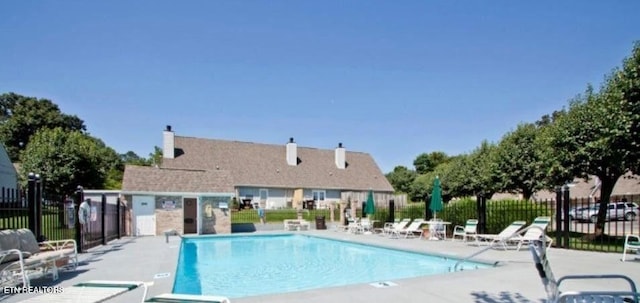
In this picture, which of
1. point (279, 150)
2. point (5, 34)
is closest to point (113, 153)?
point (279, 150)

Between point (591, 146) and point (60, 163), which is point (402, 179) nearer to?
point (60, 163)

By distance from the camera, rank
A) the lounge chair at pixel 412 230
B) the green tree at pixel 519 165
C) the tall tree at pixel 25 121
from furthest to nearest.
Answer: the tall tree at pixel 25 121
the green tree at pixel 519 165
the lounge chair at pixel 412 230

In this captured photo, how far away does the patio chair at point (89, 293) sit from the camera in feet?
17.2

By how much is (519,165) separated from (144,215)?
65.9 ft

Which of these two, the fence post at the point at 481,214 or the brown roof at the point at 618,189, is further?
the brown roof at the point at 618,189

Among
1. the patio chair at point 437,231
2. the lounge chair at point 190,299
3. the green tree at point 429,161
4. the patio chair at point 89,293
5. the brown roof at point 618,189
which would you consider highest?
the green tree at point 429,161

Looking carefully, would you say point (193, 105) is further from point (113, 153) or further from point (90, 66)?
point (113, 153)

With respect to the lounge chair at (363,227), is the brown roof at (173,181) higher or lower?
higher

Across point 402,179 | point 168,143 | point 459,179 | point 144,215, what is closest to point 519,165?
point 459,179

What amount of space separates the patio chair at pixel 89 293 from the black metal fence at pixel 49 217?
4021 millimetres

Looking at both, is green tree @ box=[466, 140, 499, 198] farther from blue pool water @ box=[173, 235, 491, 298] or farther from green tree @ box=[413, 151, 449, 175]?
green tree @ box=[413, 151, 449, 175]

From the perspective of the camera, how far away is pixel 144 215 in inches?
843

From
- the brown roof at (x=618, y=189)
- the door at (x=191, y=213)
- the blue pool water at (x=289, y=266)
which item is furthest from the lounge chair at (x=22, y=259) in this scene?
the brown roof at (x=618, y=189)

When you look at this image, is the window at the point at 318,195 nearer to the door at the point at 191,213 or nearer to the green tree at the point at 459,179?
the green tree at the point at 459,179
